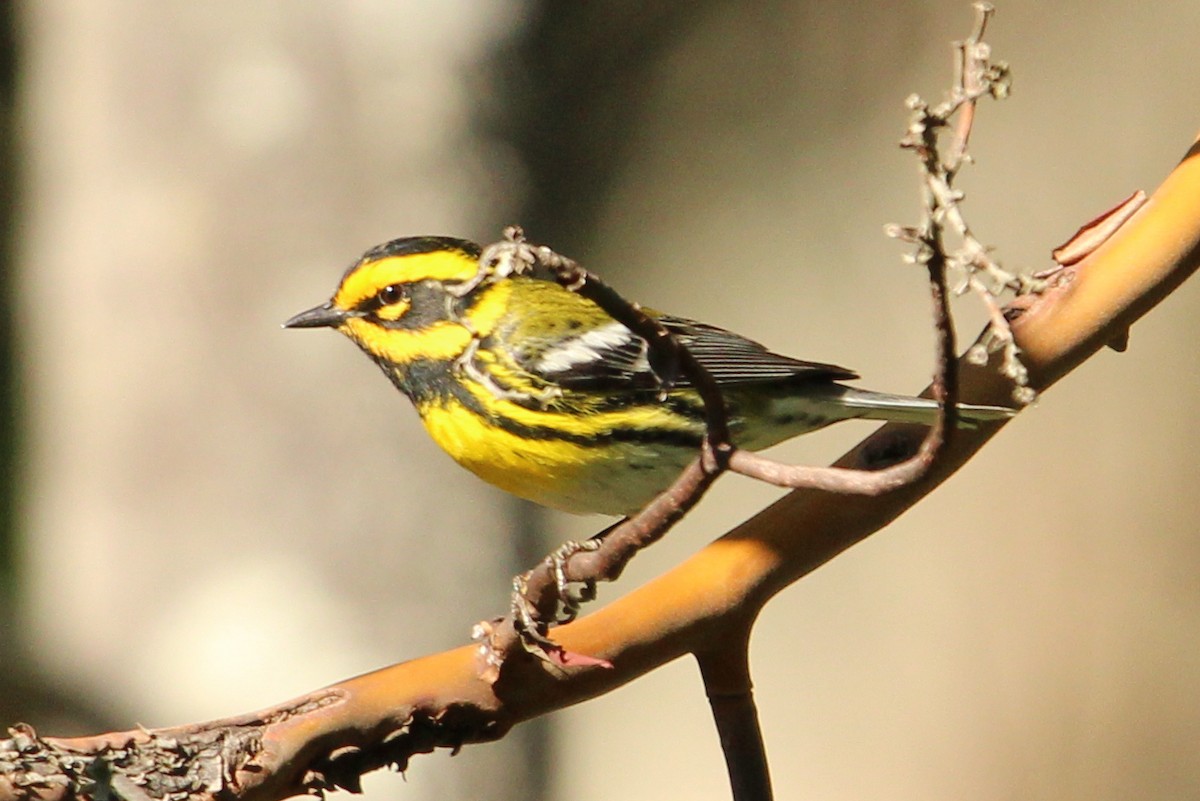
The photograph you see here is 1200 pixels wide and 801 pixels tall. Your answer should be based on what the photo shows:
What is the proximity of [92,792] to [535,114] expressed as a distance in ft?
5.64

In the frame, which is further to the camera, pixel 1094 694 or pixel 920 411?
pixel 1094 694

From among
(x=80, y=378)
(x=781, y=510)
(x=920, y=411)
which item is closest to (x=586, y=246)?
(x=80, y=378)

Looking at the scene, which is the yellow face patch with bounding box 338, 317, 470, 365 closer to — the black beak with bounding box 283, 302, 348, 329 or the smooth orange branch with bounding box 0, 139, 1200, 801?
the black beak with bounding box 283, 302, 348, 329

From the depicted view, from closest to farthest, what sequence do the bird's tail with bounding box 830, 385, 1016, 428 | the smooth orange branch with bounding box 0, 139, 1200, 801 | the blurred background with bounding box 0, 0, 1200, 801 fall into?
the smooth orange branch with bounding box 0, 139, 1200, 801 < the bird's tail with bounding box 830, 385, 1016, 428 < the blurred background with bounding box 0, 0, 1200, 801

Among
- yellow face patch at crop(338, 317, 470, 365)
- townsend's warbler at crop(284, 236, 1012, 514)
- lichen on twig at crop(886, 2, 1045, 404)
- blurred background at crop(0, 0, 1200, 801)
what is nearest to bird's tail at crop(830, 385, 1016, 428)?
townsend's warbler at crop(284, 236, 1012, 514)

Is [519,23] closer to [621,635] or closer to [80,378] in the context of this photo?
[80,378]

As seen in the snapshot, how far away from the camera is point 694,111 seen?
289 centimetres

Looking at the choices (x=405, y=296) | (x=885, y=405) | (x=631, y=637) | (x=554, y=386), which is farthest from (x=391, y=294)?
(x=631, y=637)

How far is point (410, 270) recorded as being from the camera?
1.64 metres

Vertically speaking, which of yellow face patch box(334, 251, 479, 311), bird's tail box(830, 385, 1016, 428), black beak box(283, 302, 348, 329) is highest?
yellow face patch box(334, 251, 479, 311)

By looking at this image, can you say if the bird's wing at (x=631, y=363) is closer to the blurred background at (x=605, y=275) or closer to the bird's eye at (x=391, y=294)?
the bird's eye at (x=391, y=294)

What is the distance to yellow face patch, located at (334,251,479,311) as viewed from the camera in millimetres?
1632

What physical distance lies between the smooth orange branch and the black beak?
69cm

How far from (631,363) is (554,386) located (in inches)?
3.6
